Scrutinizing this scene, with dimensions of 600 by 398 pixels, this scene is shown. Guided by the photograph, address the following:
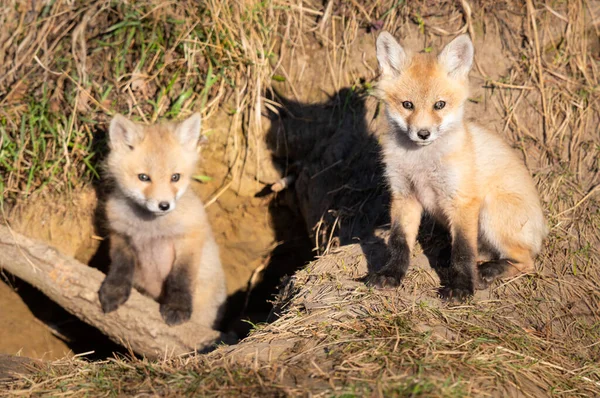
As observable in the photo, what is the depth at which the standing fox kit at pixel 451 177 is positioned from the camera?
362 cm

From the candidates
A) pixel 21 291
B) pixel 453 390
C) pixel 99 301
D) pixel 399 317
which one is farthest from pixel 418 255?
pixel 21 291

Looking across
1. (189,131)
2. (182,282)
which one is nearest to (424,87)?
(189,131)

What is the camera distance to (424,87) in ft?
11.9

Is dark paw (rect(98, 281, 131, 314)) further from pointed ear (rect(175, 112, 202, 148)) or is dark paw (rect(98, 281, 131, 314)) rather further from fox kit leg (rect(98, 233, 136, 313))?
pointed ear (rect(175, 112, 202, 148))

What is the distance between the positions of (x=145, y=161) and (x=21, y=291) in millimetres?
2108

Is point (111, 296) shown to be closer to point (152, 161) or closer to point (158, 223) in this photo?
point (158, 223)

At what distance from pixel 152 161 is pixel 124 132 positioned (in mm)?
328

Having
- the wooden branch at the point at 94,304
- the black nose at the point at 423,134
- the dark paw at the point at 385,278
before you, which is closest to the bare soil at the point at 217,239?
the wooden branch at the point at 94,304

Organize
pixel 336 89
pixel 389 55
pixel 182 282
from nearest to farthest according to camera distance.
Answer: pixel 389 55, pixel 182 282, pixel 336 89

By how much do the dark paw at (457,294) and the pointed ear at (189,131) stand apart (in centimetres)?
218

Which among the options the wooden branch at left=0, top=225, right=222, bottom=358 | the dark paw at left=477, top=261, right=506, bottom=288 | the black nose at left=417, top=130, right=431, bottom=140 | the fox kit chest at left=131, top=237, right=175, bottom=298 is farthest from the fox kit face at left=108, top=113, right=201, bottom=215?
the dark paw at left=477, top=261, right=506, bottom=288

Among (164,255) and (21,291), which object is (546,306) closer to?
(164,255)

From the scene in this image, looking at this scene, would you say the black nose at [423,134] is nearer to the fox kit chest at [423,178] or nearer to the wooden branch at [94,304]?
the fox kit chest at [423,178]

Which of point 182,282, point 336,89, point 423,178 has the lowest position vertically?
point 182,282
